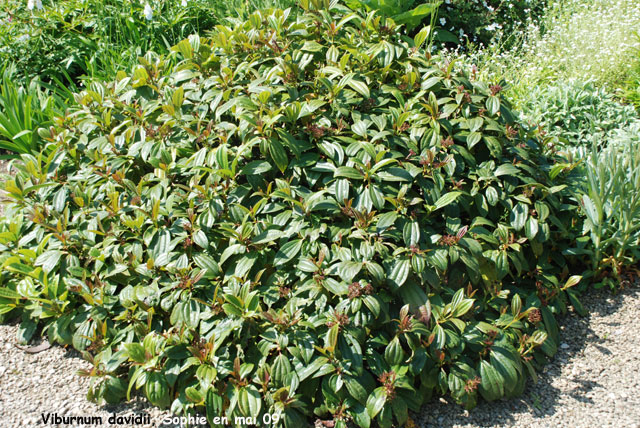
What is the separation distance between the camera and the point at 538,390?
8.70 ft

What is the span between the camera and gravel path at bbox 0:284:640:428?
97.9 inches

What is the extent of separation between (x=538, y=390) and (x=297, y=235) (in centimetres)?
136

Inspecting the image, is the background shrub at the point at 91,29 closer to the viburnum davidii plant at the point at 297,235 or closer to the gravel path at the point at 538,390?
the viburnum davidii plant at the point at 297,235

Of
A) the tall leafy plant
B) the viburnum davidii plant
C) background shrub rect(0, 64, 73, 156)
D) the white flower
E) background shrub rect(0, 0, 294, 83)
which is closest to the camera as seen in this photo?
the viburnum davidii plant

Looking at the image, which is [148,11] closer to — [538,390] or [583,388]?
[538,390]

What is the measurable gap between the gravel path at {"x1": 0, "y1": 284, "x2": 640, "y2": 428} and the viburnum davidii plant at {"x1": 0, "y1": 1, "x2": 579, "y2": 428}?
85 mm

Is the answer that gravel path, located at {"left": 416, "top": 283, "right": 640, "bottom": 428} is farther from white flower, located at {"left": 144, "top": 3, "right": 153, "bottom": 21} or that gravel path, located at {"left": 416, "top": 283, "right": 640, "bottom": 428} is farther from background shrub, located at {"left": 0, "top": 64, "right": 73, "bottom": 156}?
white flower, located at {"left": 144, "top": 3, "right": 153, "bottom": 21}

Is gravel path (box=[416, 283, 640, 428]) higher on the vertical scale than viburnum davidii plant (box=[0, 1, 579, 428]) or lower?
lower

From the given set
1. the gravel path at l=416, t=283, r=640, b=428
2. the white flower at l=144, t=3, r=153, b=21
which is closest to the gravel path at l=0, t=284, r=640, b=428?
the gravel path at l=416, t=283, r=640, b=428

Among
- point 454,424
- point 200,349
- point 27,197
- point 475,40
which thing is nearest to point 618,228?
point 454,424

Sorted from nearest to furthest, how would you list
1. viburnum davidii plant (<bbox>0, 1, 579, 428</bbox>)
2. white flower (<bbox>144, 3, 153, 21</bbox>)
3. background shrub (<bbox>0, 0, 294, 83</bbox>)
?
viburnum davidii plant (<bbox>0, 1, 579, 428</bbox>), white flower (<bbox>144, 3, 153, 21</bbox>), background shrub (<bbox>0, 0, 294, 83</bbox>)

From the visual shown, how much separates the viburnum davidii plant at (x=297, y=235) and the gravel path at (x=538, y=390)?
0.09m

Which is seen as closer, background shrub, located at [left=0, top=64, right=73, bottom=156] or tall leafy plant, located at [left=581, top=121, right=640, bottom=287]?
tall leafy plant, located at [left=581, top=121, right=640, bottom=287]

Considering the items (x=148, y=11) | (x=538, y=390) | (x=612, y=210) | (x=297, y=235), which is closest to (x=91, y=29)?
(x=148, y=11)
